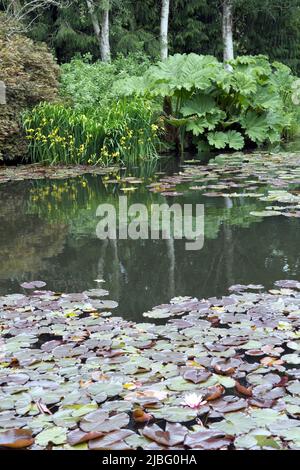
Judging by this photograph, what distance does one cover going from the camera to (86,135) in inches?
333

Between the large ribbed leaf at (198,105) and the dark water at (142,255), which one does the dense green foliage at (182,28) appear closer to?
the large ribbed leaf at (198,105)

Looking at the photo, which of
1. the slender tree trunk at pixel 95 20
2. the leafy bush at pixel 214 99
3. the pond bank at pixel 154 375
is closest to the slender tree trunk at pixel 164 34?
the slender tree trunk at pixel 95 20

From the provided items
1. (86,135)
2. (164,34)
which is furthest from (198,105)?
(164,34)

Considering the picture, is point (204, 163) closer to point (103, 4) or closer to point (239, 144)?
point (239, 144)

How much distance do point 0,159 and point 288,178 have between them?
410 cm

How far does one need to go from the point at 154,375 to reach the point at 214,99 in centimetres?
863

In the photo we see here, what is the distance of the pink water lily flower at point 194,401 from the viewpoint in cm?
209

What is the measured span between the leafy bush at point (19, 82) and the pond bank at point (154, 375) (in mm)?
5833

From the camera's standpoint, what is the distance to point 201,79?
32.7 ft

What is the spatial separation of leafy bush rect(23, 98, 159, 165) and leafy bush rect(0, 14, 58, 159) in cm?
20

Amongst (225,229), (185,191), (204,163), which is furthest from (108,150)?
(225,229)

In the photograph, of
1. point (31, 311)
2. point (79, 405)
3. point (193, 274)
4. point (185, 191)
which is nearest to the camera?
point (79, 405)

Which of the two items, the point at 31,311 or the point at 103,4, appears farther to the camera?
the point at 103,4

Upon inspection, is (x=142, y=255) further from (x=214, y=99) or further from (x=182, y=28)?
(x=182, y=28)
